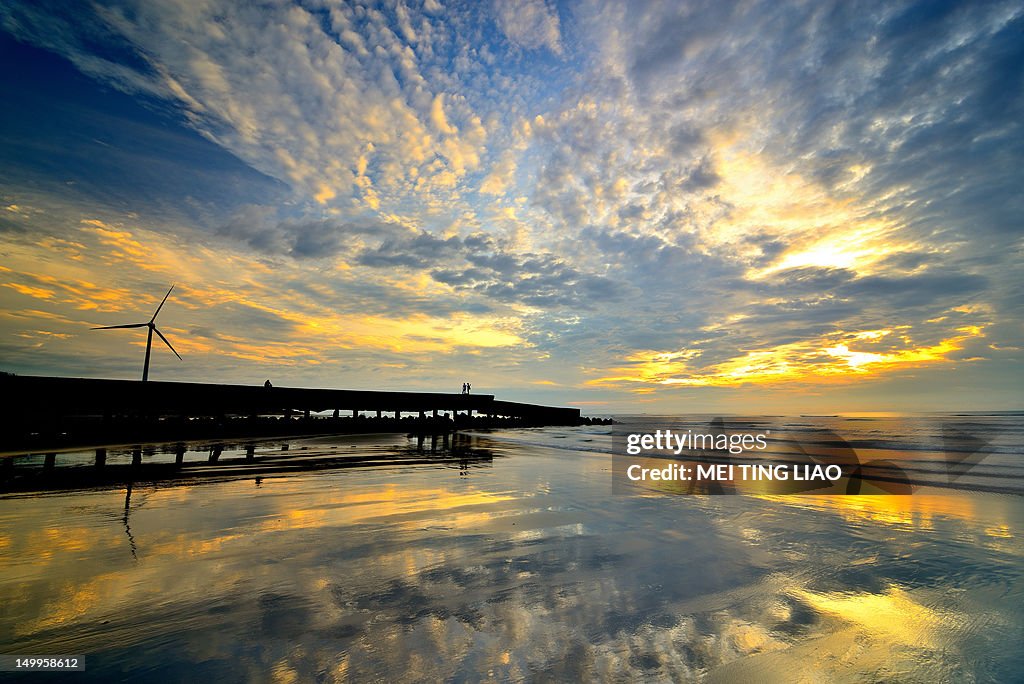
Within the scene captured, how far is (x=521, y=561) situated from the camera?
6.15 metres

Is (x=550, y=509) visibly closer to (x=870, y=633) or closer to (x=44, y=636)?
(x=870, y=633)

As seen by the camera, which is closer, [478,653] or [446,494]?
[478,653]

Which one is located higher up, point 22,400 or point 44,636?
point 22,400

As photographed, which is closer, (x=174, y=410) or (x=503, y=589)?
(x=503, y=589)

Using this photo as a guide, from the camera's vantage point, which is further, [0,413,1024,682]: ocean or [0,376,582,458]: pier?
[0,376,582,458]: pier

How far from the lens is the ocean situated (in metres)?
3.61

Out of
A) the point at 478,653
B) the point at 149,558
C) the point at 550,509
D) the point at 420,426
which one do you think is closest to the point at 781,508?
the point at 550,509

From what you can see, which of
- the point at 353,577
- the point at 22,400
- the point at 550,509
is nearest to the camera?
the point at 353,577

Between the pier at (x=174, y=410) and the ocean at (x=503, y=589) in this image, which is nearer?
the ocean at (x=503, y=589)

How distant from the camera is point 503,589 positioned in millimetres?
5113

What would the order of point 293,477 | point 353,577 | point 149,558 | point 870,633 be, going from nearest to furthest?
point 870,633, point 353,577, point 149,558, point 293,477

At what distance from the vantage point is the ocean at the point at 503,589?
3613 mm

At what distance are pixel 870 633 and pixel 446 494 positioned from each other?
882 centimetres

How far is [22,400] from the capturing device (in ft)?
87.6
